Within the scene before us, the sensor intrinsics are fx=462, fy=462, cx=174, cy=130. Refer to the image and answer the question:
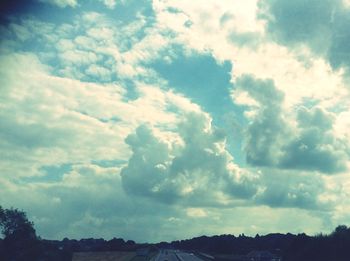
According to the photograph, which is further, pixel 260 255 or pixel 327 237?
pixel 260 255

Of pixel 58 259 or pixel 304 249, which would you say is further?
pixel 304 249

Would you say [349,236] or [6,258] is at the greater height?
[349,236]

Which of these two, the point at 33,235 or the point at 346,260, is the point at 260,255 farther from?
the point at 33,235

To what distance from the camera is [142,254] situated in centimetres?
18000

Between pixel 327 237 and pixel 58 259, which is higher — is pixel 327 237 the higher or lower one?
the higher one

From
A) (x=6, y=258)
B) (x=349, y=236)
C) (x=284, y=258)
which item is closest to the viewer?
(x=6, y=258)

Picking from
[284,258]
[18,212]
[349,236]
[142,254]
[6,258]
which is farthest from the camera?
[142,254]

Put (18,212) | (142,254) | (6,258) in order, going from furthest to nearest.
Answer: (142,254)
(18,212)
(6,258)

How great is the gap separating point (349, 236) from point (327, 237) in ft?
24.3

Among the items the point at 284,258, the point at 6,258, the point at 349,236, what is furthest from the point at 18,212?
the point at 349,236

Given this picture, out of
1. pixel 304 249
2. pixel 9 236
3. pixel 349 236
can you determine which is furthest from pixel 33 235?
pixel 349 236

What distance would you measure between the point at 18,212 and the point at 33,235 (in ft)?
32.4

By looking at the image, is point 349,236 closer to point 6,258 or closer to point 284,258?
point 284,258

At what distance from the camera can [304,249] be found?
11256 cm
